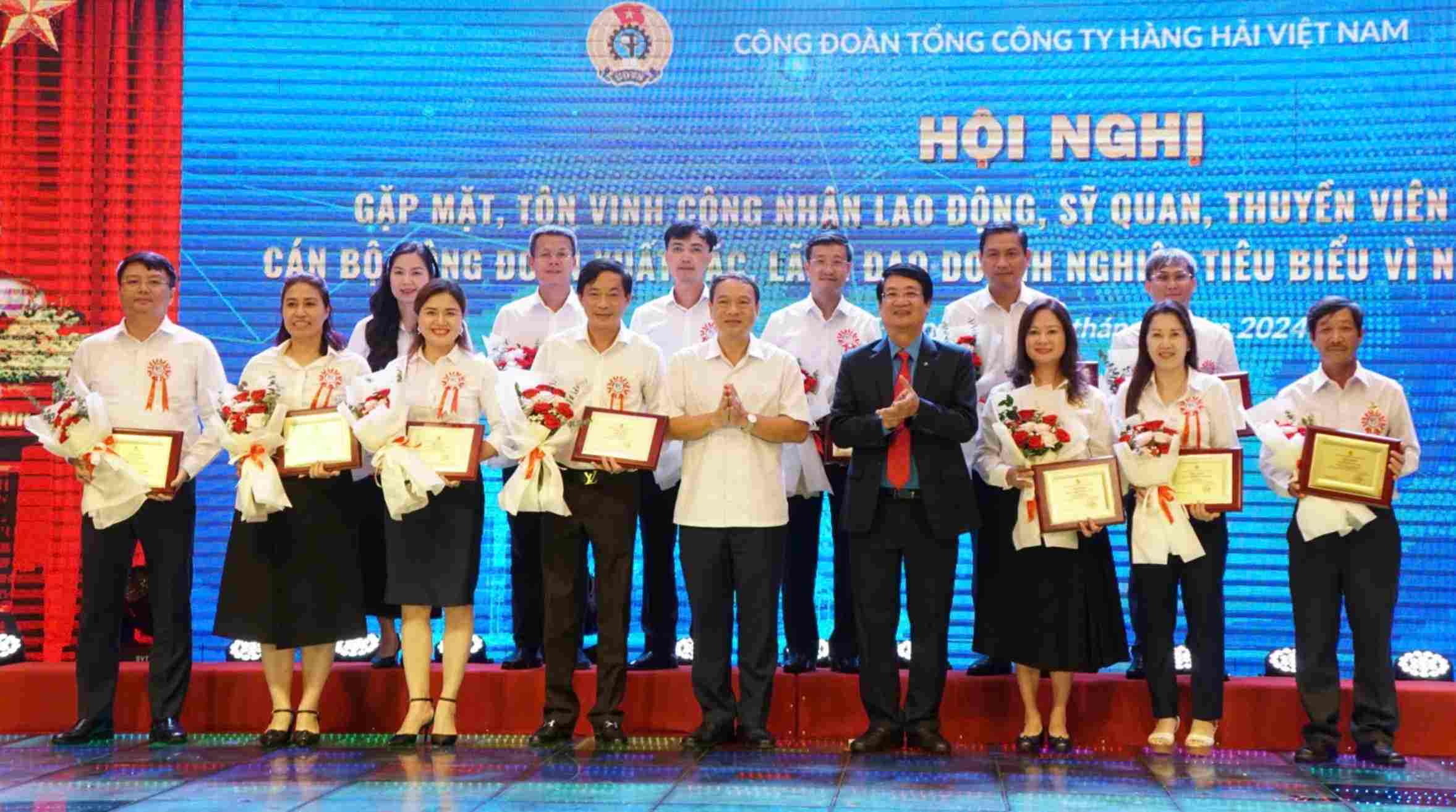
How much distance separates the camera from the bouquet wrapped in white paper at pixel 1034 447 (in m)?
4.70

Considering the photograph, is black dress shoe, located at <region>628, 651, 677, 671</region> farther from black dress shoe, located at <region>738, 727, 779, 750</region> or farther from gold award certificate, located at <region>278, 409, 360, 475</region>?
gold award certificate, located at <region>278, 409, 360, 475</region>

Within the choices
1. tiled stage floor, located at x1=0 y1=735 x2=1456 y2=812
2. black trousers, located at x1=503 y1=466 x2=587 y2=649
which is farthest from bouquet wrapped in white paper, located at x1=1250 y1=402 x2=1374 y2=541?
black trousers, located at x1=503 y1=466 x2=587 y2=649

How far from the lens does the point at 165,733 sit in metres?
5.05

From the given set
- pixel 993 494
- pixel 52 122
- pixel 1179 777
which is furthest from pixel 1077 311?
pixel 52 122

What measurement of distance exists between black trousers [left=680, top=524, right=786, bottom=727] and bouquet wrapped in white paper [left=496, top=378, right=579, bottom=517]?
1.60 feet

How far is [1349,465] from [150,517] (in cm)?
419

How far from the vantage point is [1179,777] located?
14.2ft

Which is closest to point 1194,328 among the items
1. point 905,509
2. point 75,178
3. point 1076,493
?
point 1076,493

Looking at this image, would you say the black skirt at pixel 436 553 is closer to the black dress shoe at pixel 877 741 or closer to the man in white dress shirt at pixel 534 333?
the man in white dress shirt at pixel 534 333

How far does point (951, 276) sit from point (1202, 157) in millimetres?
A: 1215

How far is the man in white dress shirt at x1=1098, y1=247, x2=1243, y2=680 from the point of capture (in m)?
5.25

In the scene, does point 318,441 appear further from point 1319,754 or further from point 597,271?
point 1319,754

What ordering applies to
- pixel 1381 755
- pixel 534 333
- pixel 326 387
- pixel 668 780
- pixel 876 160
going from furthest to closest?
pixel 876 160, pixel 534 333, pixel 326 387, pixel 1381 755, pixel 668 780

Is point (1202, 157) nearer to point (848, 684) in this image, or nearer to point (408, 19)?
point (848, 684)
